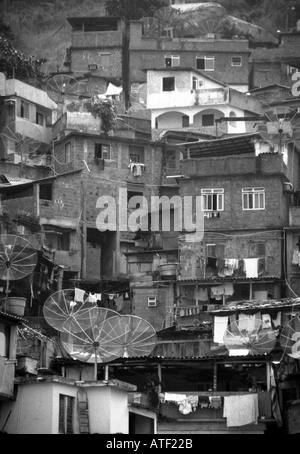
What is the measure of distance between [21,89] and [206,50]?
11.4 meters

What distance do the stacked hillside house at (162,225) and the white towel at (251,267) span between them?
0.16 feet

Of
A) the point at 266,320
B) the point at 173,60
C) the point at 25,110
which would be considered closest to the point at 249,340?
the point at 266,320

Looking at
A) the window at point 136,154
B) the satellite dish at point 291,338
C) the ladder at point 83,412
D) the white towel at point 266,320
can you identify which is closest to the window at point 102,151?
the window at point 136,154

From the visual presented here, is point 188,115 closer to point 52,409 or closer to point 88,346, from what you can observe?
point 88,346

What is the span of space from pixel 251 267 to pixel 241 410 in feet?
41.8

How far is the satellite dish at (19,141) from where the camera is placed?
193ft

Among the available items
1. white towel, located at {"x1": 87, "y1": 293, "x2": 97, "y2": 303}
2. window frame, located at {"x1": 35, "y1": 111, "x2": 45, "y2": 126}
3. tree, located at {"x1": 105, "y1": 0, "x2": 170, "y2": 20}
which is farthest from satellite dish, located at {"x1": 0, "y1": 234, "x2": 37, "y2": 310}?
tree, located at {"x1": 105, "y1": 0, "x2": 170, "y2": 20}

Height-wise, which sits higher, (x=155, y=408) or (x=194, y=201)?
(x=194, y=201)

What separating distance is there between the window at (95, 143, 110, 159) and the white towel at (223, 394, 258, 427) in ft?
65.3

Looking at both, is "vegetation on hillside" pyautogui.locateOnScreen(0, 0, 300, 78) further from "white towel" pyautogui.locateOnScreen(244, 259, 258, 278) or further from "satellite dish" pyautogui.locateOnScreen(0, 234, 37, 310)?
"satellite dish" pyautogui.locateOnScreen(0, 234, 37, 310)

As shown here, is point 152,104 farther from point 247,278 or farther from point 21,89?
point 247,278

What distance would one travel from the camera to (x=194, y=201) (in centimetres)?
5284

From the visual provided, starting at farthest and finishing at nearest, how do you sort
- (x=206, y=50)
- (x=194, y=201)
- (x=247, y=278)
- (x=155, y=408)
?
(x=206, y=50), (x=194, y=201), (x=247, y=278), (x=155, y=408)
